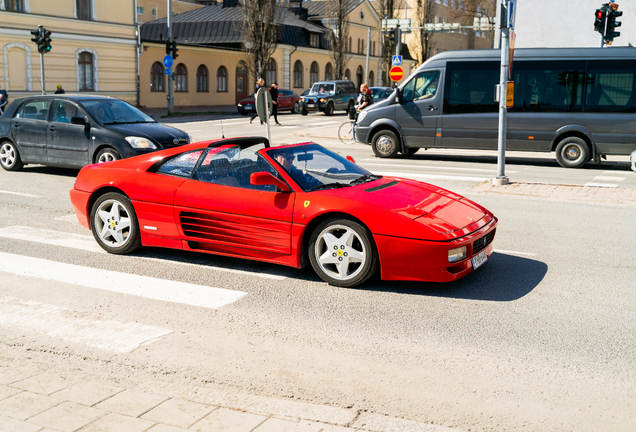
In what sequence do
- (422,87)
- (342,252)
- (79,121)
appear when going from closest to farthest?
1. (342,252)
2. (79,121)
3. (422,87)

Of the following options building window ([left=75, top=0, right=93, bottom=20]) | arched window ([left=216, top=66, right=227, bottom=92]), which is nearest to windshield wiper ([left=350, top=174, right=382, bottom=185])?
building window ([left=75, top=0, right=93, bottom=20])

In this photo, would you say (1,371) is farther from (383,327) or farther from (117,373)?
(383,327)

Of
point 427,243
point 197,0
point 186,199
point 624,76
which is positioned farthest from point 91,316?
point 197,0

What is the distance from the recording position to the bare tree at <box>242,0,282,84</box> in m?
47.8

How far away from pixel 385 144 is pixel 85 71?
28.7 meters

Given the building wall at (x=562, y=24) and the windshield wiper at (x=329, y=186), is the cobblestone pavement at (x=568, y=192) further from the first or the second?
the building wall at (x=562, y=24)

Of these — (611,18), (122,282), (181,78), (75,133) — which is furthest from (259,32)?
(122,282)

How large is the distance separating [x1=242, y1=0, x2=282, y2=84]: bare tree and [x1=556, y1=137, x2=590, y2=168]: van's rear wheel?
113 ft

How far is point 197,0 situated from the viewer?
251 feet

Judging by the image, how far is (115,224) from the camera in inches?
293

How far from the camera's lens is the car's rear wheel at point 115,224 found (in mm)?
7301

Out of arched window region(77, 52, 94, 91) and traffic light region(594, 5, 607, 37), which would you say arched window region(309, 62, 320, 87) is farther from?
traffic light region(594, 5, 607, 37)

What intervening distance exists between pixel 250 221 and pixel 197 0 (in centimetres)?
7486

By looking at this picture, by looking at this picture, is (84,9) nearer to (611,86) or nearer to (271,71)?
(271,71)
